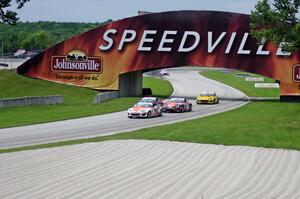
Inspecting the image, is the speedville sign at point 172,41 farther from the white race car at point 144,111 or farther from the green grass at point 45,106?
the white race car at point 144,111

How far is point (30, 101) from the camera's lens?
161 ft

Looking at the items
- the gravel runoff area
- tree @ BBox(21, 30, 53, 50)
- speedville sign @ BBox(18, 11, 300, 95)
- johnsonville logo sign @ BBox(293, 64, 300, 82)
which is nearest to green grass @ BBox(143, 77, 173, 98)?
speedville sign @ BBox(18, 11, 300, 95)

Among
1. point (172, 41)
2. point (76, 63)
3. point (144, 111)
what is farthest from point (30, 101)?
point (172, 41)

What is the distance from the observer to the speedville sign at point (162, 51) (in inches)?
2429

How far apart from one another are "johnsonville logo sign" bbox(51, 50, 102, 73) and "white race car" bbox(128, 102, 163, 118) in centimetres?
2685

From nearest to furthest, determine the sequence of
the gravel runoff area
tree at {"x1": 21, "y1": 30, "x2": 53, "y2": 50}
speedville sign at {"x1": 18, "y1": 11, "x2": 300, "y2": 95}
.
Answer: the gravel runoff area
speedville sign at {"x1": 18, "y1": 11, "x2": 300, "y2": 95}
tree at {"x1": 21, "y1": 30, "x2": 53, "y2": 50}

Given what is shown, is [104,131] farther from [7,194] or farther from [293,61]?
[293,61]

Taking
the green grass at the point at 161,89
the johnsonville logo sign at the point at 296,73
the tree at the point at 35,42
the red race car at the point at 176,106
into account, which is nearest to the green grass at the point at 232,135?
the red race car at the point at 176,106

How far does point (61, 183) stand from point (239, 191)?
3.99 metres

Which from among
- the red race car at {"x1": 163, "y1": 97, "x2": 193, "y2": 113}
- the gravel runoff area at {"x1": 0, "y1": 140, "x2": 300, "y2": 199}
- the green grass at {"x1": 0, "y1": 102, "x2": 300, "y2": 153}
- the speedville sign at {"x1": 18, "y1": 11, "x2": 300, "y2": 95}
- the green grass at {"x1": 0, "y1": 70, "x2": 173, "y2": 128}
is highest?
the speedville sign at {"x1": 18, "y1": 11, "x2": 300, "y2": 95}

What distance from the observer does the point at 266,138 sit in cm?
2339

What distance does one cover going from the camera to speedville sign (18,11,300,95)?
202 ft

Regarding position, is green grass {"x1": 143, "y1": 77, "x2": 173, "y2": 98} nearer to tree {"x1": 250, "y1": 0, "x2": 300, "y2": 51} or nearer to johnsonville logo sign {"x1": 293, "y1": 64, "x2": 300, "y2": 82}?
johnsonville logo sign {"x1": 293, "y1": 64, "x2": 300, "y2": 82}

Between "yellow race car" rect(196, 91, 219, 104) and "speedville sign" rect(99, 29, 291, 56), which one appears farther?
"speedville sign" rect(99, 29, 291, 56)
